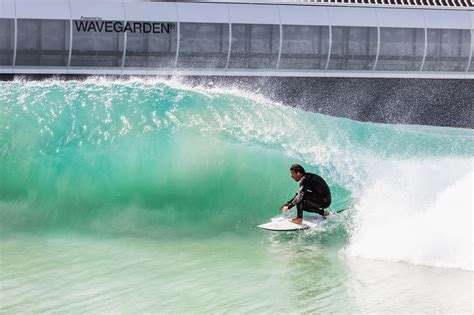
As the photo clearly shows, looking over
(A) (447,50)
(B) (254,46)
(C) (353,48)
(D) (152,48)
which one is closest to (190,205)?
(D) (152,48)

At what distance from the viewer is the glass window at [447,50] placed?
30.4 metres

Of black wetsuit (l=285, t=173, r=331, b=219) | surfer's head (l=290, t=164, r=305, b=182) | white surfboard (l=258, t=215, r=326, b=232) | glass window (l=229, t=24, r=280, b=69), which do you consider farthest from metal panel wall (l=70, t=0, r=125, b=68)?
surfer's head (l=290, t=164, r=305, b=182)

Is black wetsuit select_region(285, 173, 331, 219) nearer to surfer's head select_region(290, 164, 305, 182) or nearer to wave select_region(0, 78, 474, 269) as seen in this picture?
surfer's head select_region(290, 164, 305, 182)

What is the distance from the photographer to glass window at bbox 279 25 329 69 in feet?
94.3

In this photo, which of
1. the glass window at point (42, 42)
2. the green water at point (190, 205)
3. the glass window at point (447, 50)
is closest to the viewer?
the green water at point (190, 205)

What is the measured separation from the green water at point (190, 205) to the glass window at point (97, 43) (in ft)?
27.5

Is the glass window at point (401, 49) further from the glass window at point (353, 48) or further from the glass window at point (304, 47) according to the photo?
the glass window at point (304, 47)

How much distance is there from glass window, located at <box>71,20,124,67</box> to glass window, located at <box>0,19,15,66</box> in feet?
4.88

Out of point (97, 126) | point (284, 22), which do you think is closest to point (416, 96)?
point (284, 22)

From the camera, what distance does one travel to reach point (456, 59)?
101 ft

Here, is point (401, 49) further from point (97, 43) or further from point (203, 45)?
point (97, 43)

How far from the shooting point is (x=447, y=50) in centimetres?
3070

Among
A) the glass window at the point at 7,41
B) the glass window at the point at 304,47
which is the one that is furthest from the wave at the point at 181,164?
the glass window at the point at 304,47

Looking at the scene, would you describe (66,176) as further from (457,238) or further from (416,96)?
(416,96)
